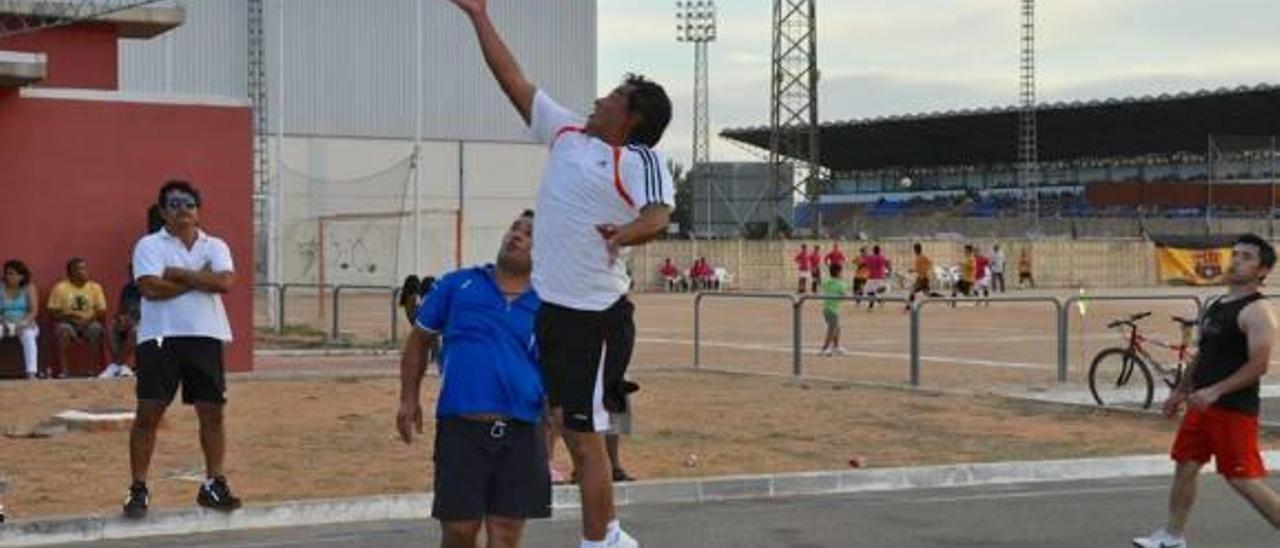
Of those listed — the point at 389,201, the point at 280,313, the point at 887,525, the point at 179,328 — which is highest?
the point at 389,201

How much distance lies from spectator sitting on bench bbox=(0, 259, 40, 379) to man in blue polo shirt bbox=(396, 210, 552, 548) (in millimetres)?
12473

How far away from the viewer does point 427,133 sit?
180 feet

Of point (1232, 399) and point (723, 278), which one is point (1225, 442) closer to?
point (1232, 399)

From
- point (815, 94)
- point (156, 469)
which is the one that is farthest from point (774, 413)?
point (815, 94)

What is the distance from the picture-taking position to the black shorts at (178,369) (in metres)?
8.99

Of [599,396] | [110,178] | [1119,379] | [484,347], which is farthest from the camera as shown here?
[110,178]

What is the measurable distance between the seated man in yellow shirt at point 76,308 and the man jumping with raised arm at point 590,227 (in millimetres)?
12535

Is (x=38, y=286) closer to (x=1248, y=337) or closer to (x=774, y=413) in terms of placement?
(x=774, y=413)

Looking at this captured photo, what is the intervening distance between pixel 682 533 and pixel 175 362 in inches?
115

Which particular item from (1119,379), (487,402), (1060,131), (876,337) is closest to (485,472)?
(487,402)

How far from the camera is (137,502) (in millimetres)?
9336

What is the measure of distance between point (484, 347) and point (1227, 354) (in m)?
4.31

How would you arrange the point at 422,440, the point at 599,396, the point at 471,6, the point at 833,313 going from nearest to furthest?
the point at 471,6 → the point at 599,396 → the point at 422,440 → the point at 833,313

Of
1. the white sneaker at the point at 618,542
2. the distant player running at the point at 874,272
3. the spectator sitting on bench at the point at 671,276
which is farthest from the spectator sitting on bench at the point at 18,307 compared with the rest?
the spectator sitting on bench at the point at 671,276
